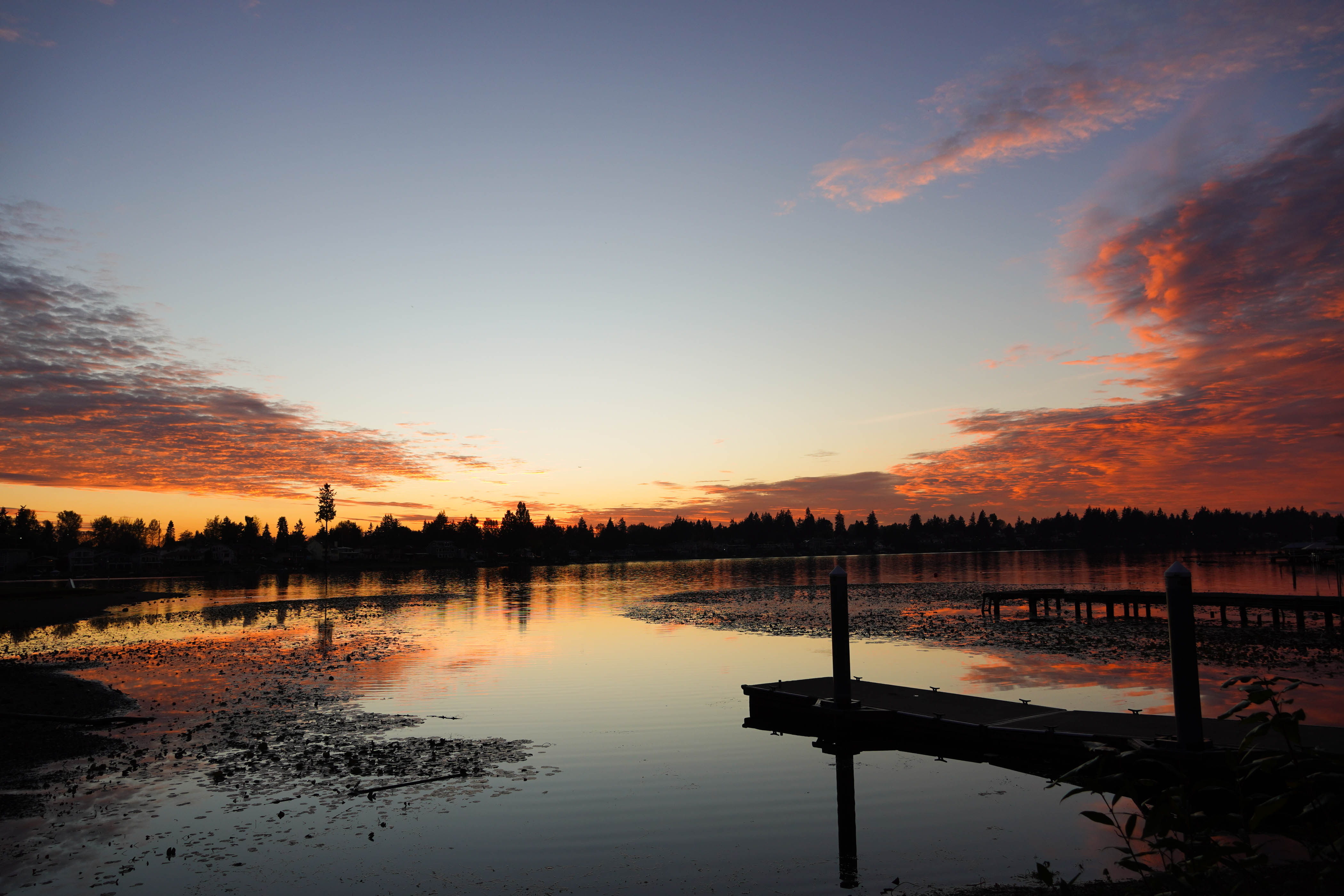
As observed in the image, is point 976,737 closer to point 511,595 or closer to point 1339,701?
point 1339,701

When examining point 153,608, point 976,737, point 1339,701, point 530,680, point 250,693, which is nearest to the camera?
point 976,737

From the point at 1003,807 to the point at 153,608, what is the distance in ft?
244

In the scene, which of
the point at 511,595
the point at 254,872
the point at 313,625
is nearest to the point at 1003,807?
the point at 254,872

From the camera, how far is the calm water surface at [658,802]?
11.0m

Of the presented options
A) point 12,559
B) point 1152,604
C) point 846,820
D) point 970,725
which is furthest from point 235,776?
point 12,559

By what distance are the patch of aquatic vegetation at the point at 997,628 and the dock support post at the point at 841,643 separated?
18673mm

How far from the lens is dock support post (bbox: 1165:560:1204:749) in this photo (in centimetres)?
1241

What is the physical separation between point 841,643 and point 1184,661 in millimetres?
7528

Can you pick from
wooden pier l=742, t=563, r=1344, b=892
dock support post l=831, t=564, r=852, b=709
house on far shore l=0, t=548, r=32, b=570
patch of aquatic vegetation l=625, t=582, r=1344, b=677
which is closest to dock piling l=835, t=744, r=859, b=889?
wooden pier l=742, t=563, r=1344, b=892

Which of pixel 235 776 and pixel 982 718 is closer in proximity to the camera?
pixel 235 776

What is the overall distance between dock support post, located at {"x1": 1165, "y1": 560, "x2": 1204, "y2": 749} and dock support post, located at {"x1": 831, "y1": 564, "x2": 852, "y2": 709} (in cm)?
678

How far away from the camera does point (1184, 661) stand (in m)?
12.4

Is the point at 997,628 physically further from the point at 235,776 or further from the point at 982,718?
the point at 235,776

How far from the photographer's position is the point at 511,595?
270ft
